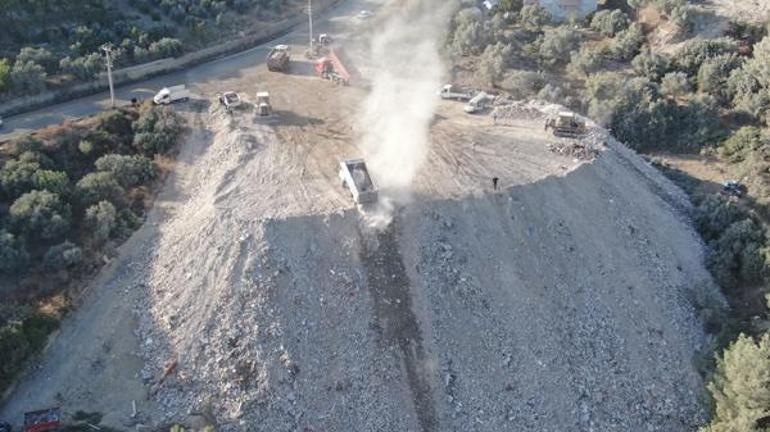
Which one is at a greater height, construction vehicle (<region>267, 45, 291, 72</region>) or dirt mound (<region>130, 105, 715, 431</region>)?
construction vehicle (<region>267, 45, 291, 72</region>)

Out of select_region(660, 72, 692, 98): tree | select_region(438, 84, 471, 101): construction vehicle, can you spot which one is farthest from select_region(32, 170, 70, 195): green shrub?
select_region(660, 72, 692, 98): tree

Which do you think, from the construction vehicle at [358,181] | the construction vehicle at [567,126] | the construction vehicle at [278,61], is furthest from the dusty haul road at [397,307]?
the construction vehicle at [278,61]

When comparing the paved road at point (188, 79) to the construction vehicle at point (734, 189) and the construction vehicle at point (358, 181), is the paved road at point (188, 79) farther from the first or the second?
the construction vehicle at point (734, 189)

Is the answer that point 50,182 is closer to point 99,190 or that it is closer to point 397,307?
point 99,190

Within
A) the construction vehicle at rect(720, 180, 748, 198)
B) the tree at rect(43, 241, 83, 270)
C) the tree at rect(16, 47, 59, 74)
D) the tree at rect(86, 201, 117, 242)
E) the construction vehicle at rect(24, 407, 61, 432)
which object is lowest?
the construction vehicle at rect(24, 407, 61, 432)

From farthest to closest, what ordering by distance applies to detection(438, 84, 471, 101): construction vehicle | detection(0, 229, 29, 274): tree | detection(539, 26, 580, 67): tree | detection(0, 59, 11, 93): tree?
detection(539, 26, 580, 67): tree, detection(438, 84, 471, 101): construction vehicle, detection(0, 59, 11, 93): tree, detection(0, 229, 29, 274): tree

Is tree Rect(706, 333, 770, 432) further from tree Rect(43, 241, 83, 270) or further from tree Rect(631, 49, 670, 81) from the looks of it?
tree Rect(631, 49, 670, 81)
